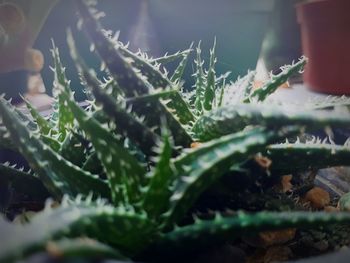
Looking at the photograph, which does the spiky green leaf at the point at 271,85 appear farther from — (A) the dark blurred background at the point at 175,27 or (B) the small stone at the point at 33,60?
(B) the small stone at the point at 33,60

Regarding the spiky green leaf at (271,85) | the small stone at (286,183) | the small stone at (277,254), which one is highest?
the spiky green leaf at (271,85)

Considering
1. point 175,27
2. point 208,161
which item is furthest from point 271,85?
point 175,27

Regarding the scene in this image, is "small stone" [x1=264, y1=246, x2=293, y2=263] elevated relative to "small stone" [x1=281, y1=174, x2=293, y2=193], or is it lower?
lower

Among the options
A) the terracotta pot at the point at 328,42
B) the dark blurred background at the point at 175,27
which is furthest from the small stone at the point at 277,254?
the terracotta pot at the point at 328,42

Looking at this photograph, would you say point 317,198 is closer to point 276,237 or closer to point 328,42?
point 276,237

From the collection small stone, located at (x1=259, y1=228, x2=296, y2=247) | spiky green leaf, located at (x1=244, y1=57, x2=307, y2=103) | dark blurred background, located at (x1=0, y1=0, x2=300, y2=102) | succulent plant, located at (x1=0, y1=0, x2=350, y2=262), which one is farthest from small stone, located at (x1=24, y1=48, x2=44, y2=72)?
small stone, located at (x1=259, y1=228, x2=296, y2=247)

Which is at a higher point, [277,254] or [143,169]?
[143,169]

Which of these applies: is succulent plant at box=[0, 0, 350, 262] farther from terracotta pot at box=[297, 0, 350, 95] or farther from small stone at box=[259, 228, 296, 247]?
terracotta pot at box=[297, 0, 350, 95]
